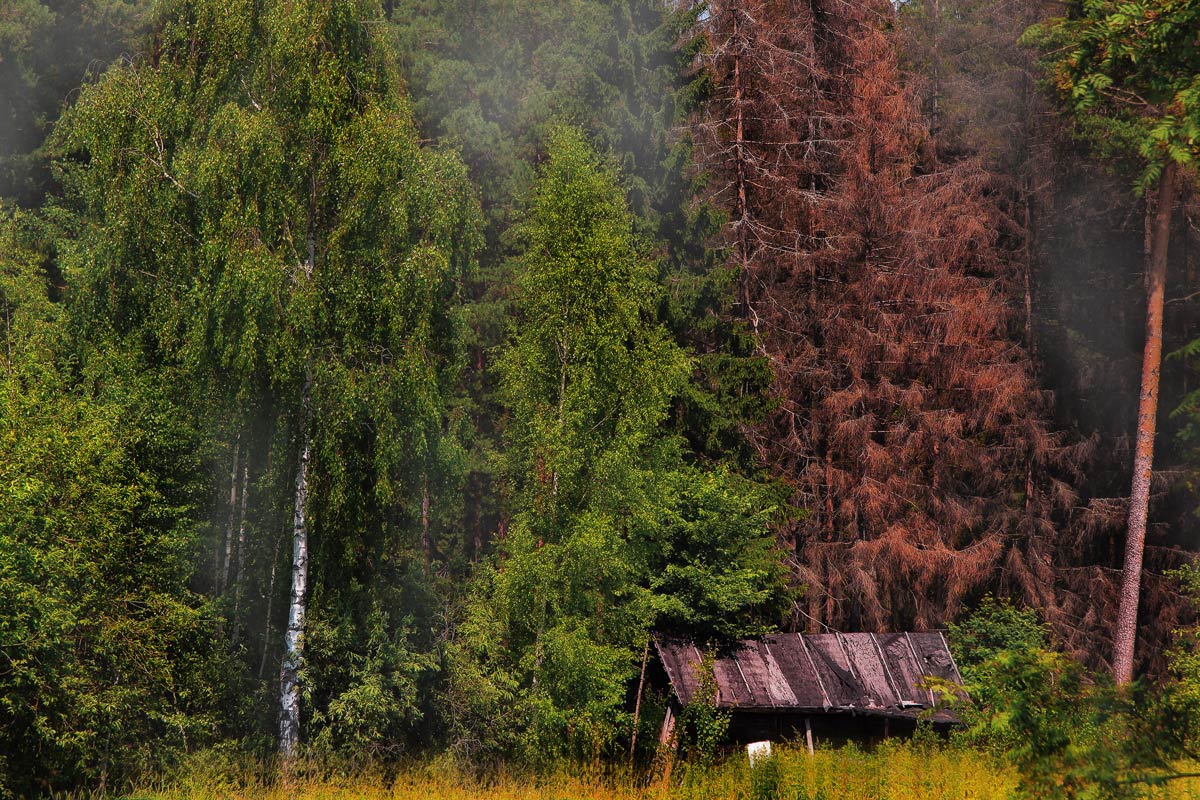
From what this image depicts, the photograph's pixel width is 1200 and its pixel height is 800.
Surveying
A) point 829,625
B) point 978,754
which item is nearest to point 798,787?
point 978,754

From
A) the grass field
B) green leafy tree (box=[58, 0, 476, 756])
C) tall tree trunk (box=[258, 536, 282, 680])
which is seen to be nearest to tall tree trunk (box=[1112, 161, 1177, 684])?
the grass field

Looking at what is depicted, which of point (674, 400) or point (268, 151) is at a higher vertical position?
point (268, 151)

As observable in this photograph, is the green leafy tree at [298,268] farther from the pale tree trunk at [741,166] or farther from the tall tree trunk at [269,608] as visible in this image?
the pale tree trunk at [741,166]

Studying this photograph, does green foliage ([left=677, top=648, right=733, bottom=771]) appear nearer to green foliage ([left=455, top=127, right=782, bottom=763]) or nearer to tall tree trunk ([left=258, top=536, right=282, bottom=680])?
green foliage ([left=455, top=127, right=782, bottom=763])

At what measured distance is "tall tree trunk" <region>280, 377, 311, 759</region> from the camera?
18969 millimetres

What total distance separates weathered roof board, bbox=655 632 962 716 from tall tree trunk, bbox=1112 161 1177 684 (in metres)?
4.87

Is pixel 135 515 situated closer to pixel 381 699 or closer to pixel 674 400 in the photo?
pixel 381 699

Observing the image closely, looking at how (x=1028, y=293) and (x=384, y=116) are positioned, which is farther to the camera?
(x=1028, y=293)

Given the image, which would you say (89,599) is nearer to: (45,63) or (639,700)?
(639,700)

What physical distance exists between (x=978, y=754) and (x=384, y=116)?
13.6 metres

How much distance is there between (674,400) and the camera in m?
27.5

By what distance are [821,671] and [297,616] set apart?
10542 mm

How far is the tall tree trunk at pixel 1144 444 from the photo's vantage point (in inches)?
1072

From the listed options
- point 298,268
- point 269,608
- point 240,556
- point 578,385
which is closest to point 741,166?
point 578,385
